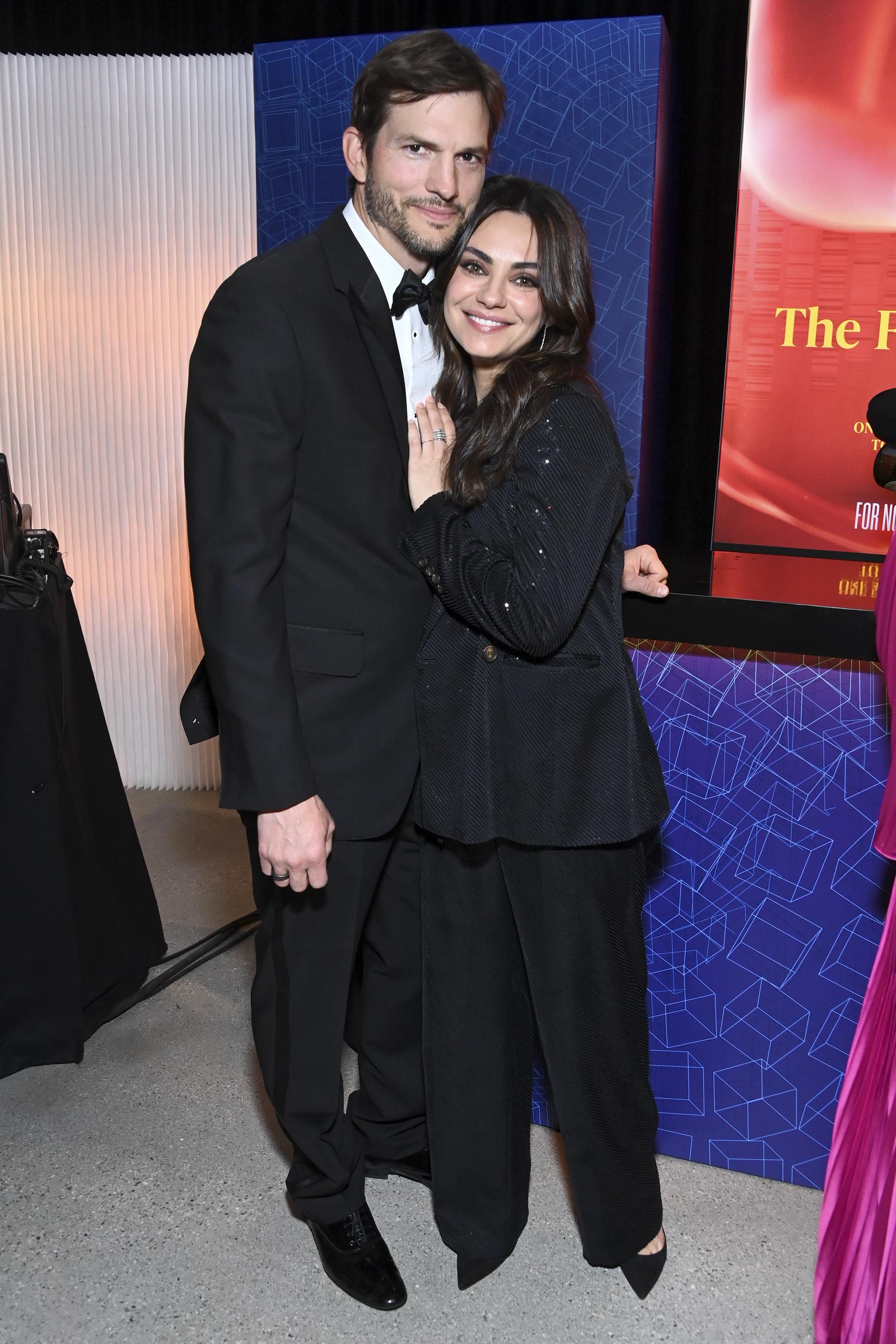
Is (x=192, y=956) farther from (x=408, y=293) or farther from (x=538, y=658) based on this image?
(x=408, y=293)

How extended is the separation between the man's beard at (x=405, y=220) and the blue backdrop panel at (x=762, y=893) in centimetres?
74

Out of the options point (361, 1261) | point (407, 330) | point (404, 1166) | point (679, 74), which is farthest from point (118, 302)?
point (361, 1261)

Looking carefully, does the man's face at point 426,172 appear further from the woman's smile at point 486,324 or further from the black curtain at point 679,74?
the black curtain at point 679,74

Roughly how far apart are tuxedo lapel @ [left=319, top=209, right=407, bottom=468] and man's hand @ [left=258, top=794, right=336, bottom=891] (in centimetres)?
52

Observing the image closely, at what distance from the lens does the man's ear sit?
5.63 ft

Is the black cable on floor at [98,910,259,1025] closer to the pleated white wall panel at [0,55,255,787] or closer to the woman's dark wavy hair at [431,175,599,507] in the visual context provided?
the pleated white wall panel at [0,55,255,787]

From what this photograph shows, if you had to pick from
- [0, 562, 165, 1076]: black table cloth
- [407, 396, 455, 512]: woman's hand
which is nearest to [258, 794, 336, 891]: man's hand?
[407, 396, 455, 512]: woman's hand

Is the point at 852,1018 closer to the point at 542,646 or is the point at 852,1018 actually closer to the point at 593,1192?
the point at 593,1192

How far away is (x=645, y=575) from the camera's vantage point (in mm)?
1900

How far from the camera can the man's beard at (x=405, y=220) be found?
1666 millimetres

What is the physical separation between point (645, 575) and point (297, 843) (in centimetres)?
71

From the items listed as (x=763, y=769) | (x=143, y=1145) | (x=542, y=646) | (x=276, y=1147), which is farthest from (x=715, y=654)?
(x=143, y=1145)

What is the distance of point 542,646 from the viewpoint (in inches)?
61.3

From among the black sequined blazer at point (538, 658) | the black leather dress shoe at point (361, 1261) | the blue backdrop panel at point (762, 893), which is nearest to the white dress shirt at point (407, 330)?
the black sequined blazer at point (538, 658)
